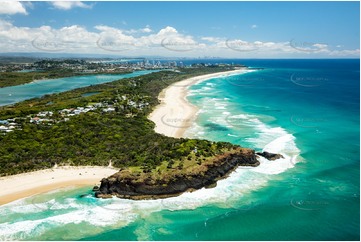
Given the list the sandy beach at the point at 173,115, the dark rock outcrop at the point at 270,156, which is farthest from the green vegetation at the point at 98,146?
the dark rock outcrop at the point at 270,156

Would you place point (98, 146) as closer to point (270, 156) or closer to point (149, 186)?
point (149, 186)

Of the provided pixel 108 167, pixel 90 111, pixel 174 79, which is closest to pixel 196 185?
pixel 108 167

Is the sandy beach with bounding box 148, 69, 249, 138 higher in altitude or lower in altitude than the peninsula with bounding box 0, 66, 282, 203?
lower

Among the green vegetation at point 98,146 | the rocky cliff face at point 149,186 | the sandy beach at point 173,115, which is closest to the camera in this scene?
the rocky cliff face at point 149,186

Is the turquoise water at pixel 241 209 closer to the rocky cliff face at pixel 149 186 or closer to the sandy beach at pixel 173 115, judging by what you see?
the rocky cliff face at pixel 149 186

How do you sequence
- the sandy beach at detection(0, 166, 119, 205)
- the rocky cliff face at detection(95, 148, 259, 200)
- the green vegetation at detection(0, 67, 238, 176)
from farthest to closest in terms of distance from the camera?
the green vegetation at detection(0, 67, 238, 176)
the sandy beach at detection(0, 166, 119, 205)
the rocky cliff face at detection(95, 148, 259, 200)

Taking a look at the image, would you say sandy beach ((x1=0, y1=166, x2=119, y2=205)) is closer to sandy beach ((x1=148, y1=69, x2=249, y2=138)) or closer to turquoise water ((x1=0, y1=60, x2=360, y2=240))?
turquoise water ((x1=0, y1=60, x2=360, y2=240))

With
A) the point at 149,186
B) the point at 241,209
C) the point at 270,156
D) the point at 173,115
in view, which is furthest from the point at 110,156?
the point at 173,115

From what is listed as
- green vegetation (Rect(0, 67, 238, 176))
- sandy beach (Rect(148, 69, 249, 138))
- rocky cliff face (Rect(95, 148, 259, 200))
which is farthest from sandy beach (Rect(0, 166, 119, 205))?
sandy beach (Rect(148, 69, 249, 138))

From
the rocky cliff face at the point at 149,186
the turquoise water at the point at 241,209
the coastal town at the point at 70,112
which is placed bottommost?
the turquoise water at the point at 241,209
